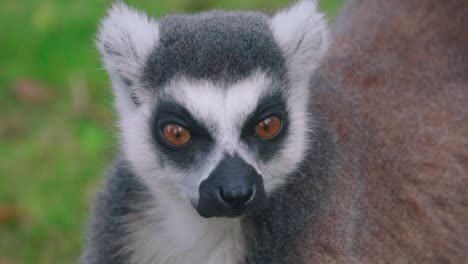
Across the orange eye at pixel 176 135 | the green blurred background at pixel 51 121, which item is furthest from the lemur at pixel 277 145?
the green blurred background at pixel 51 121

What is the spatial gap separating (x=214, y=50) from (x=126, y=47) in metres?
0.45

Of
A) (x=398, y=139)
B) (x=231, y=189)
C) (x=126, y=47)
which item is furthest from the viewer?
(x=398, y=139)

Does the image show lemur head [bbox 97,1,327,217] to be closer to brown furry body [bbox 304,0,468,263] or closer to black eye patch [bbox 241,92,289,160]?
black eye patch [bbox 241,92,289,160]

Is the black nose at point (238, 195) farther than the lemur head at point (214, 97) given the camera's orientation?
No

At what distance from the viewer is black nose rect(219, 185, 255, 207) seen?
11.0ft

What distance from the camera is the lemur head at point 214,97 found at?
349 cm

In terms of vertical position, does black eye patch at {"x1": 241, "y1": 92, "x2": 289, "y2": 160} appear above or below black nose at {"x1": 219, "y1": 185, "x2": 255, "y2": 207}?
above

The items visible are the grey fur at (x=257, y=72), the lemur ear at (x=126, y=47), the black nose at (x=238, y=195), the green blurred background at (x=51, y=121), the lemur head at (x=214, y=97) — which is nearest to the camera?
the black nose at (x=238, y=195)

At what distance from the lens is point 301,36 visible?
3.86 meters

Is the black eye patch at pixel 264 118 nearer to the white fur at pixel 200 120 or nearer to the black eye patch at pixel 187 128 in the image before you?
the white fur at pixel 200 120

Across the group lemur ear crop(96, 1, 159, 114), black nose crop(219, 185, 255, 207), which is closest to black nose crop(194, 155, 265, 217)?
black nose crop(219, 185, 255, 207)

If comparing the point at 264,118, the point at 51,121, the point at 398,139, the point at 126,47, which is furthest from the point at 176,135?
the point at 51,121

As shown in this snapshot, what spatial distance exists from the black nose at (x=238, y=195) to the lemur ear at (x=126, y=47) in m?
0.65

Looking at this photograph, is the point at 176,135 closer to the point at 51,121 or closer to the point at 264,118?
the point at 264,118
